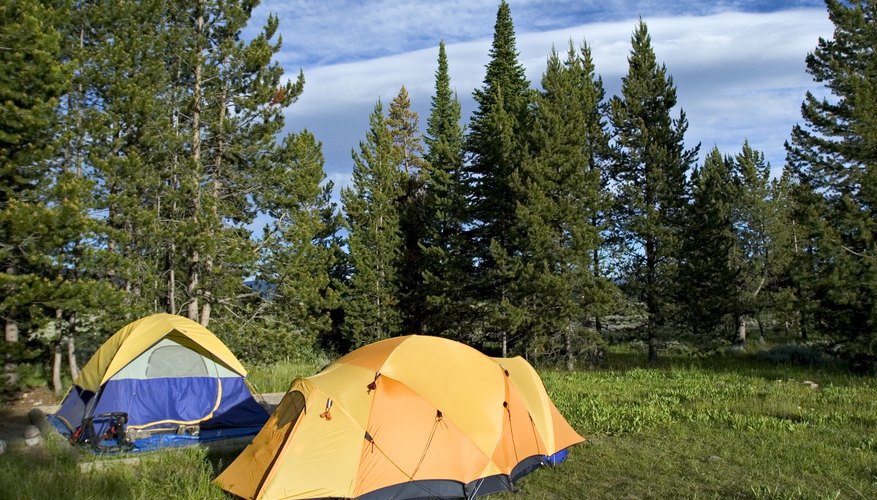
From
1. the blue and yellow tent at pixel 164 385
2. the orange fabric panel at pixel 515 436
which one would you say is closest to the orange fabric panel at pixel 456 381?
the orange fabric panel at pixel 515 436

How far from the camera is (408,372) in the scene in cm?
686

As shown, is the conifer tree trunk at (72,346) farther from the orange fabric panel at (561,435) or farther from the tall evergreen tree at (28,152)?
the orange fabric panel at (561,435)

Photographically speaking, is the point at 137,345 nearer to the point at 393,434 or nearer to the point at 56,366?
the point at 393,434

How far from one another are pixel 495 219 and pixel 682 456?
15308 millimetres

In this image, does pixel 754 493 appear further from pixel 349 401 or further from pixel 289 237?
pixel 289 237

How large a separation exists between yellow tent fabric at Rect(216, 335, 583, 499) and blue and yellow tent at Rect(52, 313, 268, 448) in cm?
390

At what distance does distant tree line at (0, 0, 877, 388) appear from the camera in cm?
1250

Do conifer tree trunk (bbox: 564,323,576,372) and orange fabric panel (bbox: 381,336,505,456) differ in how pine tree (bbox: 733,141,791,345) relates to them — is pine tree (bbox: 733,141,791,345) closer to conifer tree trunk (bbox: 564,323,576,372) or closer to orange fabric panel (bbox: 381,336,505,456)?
conifer tree trunk (bbox: 564,323,576,372)

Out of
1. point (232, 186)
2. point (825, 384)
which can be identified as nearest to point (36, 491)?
point (232, 186)

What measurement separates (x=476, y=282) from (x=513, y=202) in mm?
3484

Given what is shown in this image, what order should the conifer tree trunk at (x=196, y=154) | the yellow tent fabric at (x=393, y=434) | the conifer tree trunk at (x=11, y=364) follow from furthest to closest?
the conifer tree trunk at (x=196, y=154) < the conifer tree trunk at (x=11, y=364) < the yellow tent fabric at (x=393, y=434)

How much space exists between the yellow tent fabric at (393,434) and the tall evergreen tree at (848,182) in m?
12.5

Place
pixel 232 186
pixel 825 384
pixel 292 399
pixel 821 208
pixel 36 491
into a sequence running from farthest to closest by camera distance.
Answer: pixel 232 186 < pixel 821 208 < pixel 825 384 < pixel 292 399 < pixel 36 491

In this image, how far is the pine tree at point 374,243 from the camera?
23500mm
